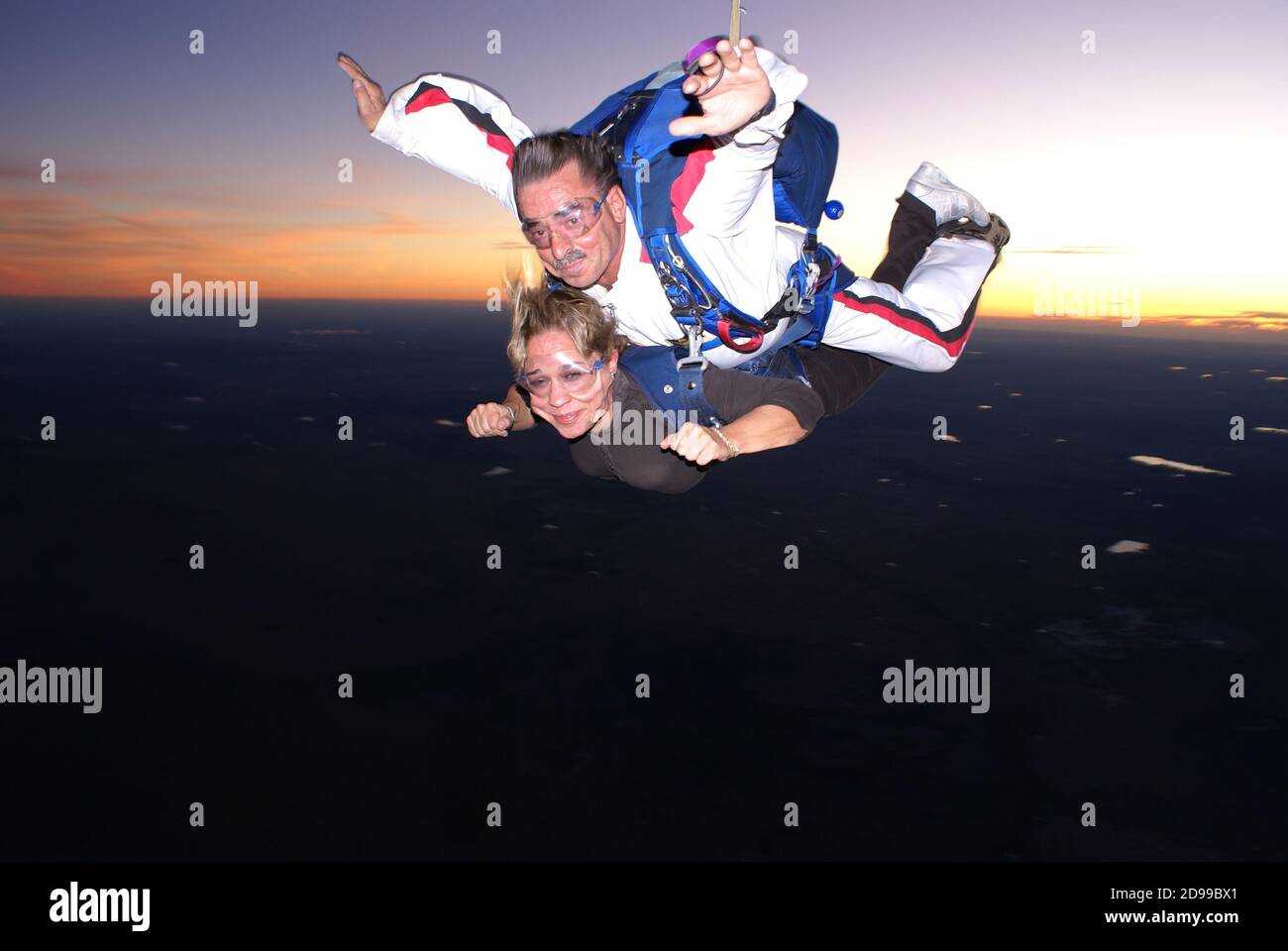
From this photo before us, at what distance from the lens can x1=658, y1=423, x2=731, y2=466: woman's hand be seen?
7.52 ft

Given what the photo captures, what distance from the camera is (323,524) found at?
97.2m

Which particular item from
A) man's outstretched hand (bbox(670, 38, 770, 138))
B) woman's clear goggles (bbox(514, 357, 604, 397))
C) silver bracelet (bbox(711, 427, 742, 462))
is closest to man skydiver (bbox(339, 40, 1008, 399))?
man's outstretched hand (bbox(670, 38, 770, 138))

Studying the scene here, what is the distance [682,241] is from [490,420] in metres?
0.87

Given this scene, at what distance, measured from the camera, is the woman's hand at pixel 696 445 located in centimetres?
229

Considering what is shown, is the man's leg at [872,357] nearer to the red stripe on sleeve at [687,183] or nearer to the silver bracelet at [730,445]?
the silver bracelet at [730,445]

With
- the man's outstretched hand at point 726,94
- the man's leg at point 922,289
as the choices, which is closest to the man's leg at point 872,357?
the man's leg at point 922,289

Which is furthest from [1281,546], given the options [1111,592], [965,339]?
[965,339]

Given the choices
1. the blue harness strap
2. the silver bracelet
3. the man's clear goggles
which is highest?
the man's clear goggles

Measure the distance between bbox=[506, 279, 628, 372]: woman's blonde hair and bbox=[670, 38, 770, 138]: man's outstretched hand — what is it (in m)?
0.99

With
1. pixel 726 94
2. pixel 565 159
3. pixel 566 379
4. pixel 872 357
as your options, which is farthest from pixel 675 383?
pixel 726 94

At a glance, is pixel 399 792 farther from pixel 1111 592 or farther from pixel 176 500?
pixel 1111 592

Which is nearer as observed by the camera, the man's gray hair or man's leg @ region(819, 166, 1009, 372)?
the man's gray hair

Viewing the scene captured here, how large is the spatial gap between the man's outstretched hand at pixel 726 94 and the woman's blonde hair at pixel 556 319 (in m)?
0.99

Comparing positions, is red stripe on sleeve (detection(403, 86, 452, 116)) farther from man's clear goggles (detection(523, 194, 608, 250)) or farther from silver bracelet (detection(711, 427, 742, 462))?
silver bracelet (detection(711, 427, 742, 462))
